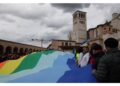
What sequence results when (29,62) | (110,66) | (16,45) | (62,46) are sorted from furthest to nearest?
(62,46) → (16,45) → (29,62) → (110,66)

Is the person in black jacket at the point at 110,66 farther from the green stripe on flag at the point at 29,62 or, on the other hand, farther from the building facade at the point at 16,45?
the building facade at the point at 16,45

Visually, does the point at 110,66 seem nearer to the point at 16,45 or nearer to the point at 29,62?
the point at 29,62

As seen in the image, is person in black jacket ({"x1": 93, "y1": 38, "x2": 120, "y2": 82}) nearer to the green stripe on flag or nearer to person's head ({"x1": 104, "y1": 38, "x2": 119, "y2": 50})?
person's head ({"x1": 104, "y1": 38, "x2": 119, "y2": 50})

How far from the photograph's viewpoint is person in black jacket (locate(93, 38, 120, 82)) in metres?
1.80

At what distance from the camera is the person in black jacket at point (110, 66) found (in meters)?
1.80

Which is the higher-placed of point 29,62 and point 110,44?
point 110,44

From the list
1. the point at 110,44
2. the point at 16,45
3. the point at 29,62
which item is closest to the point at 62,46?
the point at 16,45

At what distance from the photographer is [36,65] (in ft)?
12.2

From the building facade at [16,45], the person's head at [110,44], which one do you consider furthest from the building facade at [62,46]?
the person's head at [110,44]

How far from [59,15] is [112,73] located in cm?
283

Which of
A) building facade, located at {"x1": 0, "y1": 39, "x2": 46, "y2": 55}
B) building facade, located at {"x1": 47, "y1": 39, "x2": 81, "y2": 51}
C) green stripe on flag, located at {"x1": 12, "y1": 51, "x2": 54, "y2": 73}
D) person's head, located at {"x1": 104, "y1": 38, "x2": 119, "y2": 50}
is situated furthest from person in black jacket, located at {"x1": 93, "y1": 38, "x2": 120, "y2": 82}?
building facade, located at {"x1": 47, "y1": 39, "x2": 81, "y2": 51}

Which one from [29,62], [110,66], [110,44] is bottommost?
[29,62]

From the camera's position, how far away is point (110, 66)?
1.81m

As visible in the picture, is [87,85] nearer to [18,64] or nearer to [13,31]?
[18,64]
